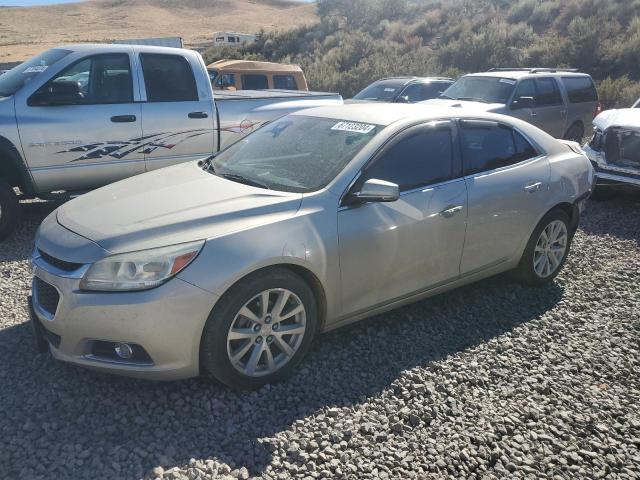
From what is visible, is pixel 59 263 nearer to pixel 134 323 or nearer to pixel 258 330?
pixel 134 323

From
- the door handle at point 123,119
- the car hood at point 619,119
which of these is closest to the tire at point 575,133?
the car hood at point 619,119

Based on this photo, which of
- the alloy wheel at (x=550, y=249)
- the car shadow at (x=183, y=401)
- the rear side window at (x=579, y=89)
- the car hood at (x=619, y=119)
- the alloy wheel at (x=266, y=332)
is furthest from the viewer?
the rear side window at (x=579, y=89)

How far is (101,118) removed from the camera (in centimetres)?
621

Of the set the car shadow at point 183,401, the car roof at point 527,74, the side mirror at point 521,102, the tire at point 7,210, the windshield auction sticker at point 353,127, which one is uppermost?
the car roof at point 527,74

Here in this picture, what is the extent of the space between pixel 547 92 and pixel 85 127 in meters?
8.67

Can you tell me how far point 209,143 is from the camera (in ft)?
23.0

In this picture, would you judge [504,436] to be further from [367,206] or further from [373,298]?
[367,206]

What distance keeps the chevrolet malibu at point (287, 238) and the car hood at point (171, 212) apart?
0.04 ft

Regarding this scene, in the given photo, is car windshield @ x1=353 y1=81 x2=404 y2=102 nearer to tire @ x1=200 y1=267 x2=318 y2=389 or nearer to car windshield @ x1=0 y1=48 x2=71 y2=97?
car windshield @ x1=0 y1=48 x2=71 y2=97

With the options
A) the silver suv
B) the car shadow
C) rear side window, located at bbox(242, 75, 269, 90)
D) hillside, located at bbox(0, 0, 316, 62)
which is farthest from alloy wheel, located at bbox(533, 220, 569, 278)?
hillside, located at bbox(0, 0, 316, 62)

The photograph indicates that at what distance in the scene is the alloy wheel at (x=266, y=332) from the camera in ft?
10.8

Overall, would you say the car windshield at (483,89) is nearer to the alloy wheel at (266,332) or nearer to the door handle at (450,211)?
the door handle at (450,211)

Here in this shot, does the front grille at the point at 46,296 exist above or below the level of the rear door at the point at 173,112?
below

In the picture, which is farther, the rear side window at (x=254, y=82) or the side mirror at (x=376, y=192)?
the rear side window at (x=254, y=82)
